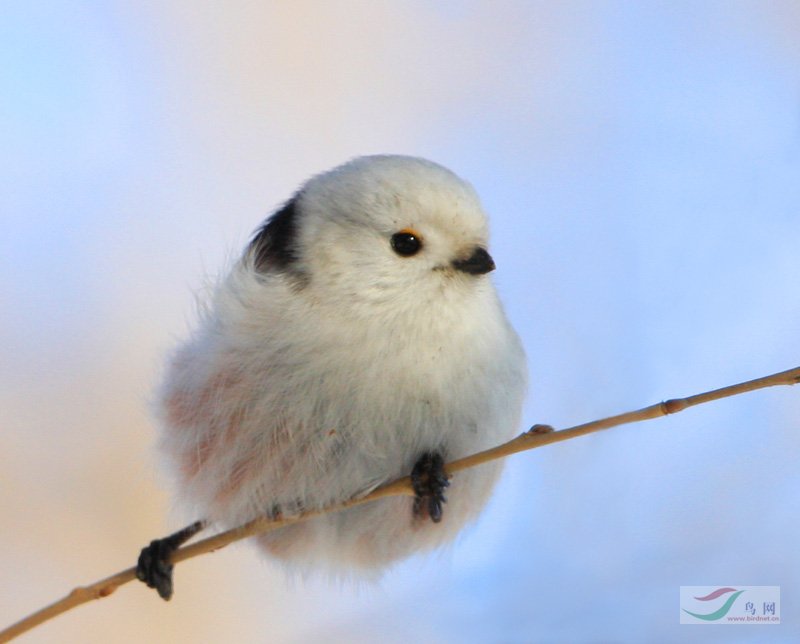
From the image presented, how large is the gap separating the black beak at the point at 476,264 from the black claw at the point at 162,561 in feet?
1.54

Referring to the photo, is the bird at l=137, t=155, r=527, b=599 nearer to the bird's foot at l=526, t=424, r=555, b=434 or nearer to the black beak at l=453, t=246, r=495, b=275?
the black beak at l=453, t=246, r=495, b=275

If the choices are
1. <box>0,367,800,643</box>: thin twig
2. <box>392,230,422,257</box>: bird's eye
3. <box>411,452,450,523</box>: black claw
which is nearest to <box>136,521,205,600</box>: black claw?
<box>0,367,800,643</box>: thin twig

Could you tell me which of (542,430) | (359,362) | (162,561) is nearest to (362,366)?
(359,362)

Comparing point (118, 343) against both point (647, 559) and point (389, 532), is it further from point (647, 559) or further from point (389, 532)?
point (647, 559)

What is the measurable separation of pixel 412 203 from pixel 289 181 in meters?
0.47

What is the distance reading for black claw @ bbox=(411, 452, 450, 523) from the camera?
946mm

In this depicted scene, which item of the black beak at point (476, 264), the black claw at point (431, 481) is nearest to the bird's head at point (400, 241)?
the black beak at point (476, 264)

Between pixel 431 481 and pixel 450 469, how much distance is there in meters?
0.08

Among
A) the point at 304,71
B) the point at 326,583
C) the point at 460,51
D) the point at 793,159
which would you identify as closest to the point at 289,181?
the point at 304,71

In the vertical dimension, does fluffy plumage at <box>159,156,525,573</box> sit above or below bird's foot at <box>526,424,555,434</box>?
above

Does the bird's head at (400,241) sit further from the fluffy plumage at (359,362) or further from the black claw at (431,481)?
the black claw at (431,481)

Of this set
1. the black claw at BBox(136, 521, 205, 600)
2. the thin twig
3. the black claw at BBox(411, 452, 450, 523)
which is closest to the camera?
the thin twig

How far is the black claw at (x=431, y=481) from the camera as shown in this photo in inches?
37.3

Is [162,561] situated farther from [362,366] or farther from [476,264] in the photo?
[476,264]
